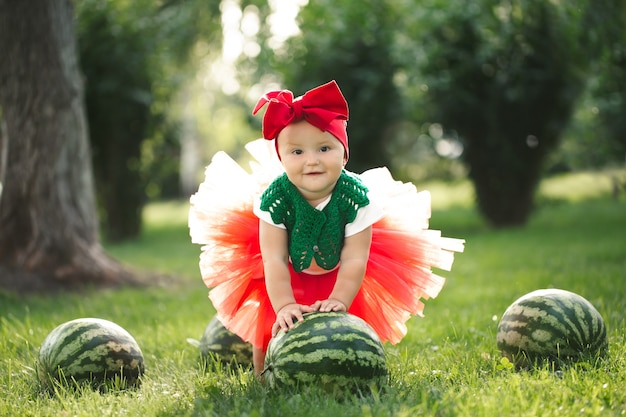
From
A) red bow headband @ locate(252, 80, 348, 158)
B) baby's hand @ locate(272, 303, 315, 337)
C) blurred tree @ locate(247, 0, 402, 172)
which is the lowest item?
baby's hand @ locate(272, 303, 315, 337)

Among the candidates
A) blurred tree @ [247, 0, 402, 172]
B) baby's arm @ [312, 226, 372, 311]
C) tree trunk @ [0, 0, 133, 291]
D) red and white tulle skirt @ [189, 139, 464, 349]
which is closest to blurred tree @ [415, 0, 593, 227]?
blurred tree @ [247, 0, 402, 172]

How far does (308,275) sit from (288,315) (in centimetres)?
42

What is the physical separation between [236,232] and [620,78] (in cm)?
821

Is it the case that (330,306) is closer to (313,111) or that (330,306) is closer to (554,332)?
(313,111)

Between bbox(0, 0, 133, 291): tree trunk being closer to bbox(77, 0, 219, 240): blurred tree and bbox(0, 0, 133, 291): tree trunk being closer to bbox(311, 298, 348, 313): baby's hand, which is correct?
bbox(311, 298, 348, 313): baby's hand

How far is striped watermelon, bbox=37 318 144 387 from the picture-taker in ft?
11.0

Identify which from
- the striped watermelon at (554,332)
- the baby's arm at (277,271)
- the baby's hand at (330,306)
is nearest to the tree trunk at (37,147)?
the baby's arm at (277,271)

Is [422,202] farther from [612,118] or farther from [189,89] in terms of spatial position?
[189,89]

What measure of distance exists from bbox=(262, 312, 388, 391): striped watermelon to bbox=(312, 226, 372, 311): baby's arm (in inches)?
8.6

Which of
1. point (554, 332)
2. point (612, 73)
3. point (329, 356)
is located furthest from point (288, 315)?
point (612, 73)

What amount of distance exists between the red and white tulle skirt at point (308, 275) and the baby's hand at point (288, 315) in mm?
332

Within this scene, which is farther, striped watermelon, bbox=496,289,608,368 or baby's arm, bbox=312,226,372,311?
striped watermelon, bbox=496,289,608,368

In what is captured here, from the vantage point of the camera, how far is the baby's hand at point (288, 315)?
311cm

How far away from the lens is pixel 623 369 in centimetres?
318
